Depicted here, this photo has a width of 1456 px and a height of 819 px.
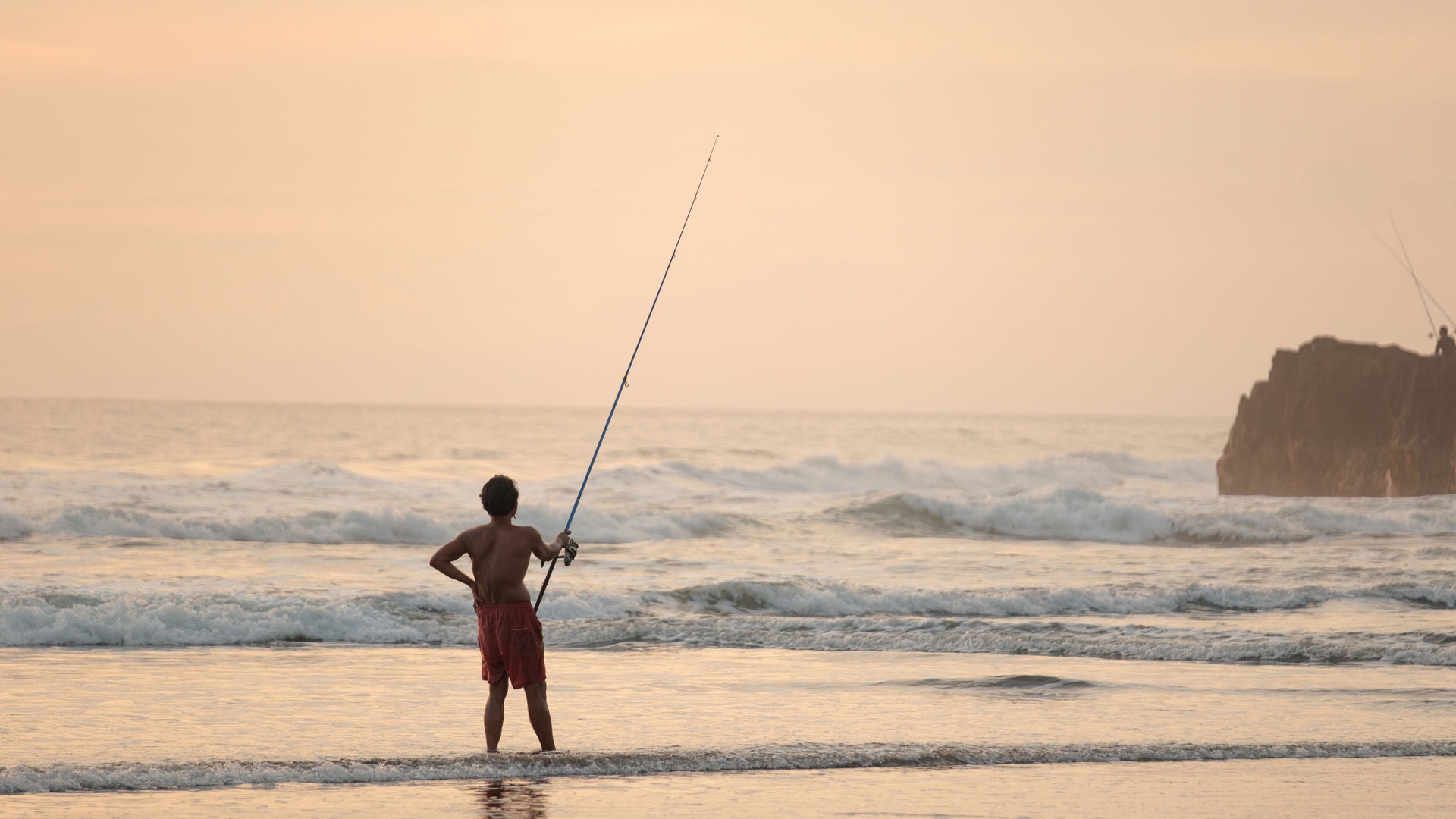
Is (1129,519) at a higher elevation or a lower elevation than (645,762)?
higher

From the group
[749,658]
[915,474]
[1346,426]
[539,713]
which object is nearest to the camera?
[539,713]

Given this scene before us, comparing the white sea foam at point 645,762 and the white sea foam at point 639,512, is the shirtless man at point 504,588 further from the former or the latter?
the white sea foam at point 639,512

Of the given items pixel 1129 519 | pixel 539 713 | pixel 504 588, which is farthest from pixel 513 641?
pixel 1129 519

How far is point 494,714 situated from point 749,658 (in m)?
4.42

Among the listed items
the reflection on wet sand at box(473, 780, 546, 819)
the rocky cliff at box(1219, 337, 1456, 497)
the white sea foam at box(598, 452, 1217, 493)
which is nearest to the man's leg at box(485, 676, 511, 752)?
the reflection on wet sand at box(473, 780, 546, 819)

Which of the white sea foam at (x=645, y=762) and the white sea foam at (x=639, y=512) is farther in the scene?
the white sea foam at (x=639, y=512)

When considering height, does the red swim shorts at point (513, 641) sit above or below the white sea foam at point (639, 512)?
below

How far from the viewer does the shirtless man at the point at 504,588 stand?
680 cm

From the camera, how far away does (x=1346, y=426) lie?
34.8 metres

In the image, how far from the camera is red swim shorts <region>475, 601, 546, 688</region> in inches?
271

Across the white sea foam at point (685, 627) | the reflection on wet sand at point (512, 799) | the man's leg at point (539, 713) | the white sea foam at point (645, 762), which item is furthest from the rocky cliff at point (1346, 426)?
the reflection on wet sand at point (512, 799)

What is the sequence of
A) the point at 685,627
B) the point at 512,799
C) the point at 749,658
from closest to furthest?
the point at 512,799 → the point at 749,658 → the point at 685,627

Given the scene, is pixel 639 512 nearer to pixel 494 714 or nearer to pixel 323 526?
pixel 323 526

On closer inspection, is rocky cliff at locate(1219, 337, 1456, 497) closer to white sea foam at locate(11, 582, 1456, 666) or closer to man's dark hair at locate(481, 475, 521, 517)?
white sea foam at locate(11, 582, 1456, 666)
